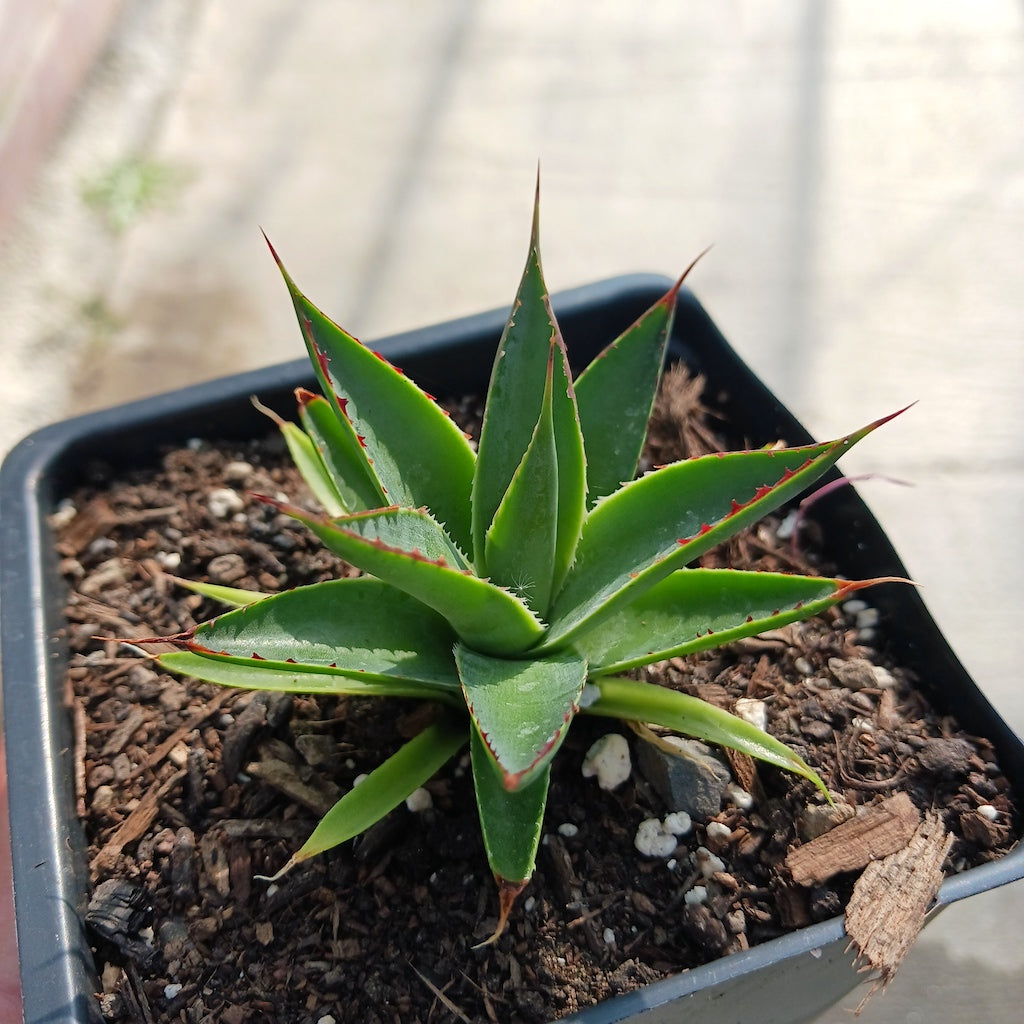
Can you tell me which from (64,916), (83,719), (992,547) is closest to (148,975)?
(64,916)

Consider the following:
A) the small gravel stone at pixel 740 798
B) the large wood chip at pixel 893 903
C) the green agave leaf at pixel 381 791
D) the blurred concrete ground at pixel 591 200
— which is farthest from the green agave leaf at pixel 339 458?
the blurred concrete ground at pixel 591 200

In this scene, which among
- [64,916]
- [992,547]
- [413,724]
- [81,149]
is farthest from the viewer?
[81,149]

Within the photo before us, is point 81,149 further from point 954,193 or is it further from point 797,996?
point 797,996

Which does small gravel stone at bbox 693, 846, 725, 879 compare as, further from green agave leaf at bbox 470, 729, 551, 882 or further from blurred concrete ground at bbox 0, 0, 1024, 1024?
blurred concrete ground at bbox 0, 0, 1024, 1024

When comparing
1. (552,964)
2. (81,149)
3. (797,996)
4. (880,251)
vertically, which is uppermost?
(81,149)

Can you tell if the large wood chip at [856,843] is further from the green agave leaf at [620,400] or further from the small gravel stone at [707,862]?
the green agave leaf at [620,400]

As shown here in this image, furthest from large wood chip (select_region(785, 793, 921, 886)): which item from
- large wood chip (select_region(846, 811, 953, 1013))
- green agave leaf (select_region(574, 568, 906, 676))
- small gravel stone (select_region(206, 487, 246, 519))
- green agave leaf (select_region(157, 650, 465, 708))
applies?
small gravel stone (select_region(206, 487, 246, 519))
